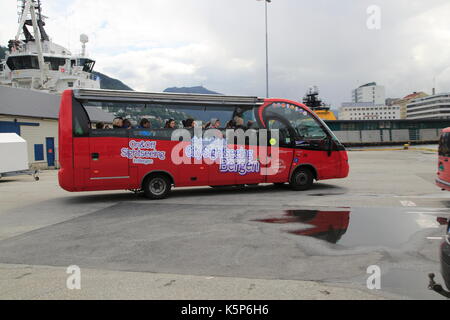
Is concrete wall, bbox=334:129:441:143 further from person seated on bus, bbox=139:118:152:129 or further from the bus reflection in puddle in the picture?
the bus reflection in puddle

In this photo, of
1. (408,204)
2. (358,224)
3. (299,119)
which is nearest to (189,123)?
(299,119)

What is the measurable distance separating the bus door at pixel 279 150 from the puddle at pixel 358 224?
130 inches

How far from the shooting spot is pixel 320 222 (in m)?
7.34

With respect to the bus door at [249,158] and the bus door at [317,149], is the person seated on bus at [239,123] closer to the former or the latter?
the bus door at [249,158]

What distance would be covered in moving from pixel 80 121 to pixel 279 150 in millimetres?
5928

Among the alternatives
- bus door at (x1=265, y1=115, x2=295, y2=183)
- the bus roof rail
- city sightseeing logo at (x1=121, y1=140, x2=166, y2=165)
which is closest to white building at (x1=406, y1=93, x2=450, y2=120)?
bus door at (x1=265, y1=115, x2=295, y2=183)

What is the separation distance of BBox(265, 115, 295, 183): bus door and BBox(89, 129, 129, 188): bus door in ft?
13.9

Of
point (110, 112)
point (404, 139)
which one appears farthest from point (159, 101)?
point (404, 139)

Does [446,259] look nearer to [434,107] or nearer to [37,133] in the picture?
[37,133]

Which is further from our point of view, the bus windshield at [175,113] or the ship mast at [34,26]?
the ship mast at [34,26]

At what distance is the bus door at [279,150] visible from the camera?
11750 mm

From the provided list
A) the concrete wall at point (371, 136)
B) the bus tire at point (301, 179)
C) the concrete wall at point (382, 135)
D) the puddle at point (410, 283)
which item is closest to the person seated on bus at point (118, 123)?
the bus tire at point (301, 179)

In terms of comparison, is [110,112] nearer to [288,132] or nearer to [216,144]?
[216,144]
